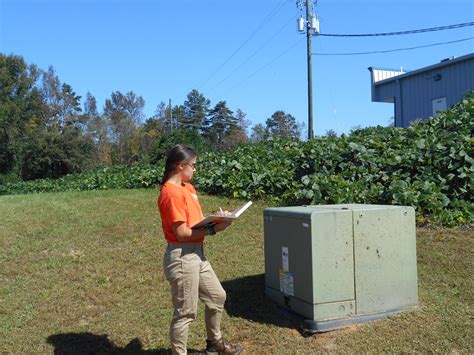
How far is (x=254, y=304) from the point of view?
5.25 m

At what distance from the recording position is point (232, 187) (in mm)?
10992

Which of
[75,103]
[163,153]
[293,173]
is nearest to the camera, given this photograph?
[293,173]

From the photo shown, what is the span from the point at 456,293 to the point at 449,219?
2534 mm

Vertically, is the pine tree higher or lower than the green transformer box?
higher

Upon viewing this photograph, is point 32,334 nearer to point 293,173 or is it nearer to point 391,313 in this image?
point 391,313

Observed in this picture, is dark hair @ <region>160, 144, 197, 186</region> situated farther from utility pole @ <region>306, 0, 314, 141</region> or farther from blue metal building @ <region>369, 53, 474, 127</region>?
utility pole @ <region>306, 0, 314, 141</region>

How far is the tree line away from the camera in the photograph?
4966 centimetres

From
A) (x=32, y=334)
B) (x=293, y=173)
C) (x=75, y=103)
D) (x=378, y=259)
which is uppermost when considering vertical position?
(x=75, y=103)

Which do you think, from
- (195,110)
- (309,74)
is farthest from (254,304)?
(195,110)

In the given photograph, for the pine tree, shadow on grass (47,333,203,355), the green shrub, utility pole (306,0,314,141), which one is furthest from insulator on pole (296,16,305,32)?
the pine tree

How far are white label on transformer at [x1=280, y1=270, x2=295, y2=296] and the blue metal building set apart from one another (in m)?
13.0

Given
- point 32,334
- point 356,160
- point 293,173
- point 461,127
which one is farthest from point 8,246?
point 461,127

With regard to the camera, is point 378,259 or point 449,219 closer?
point 378,259

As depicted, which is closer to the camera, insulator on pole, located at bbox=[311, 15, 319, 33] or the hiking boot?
the hiking boot
